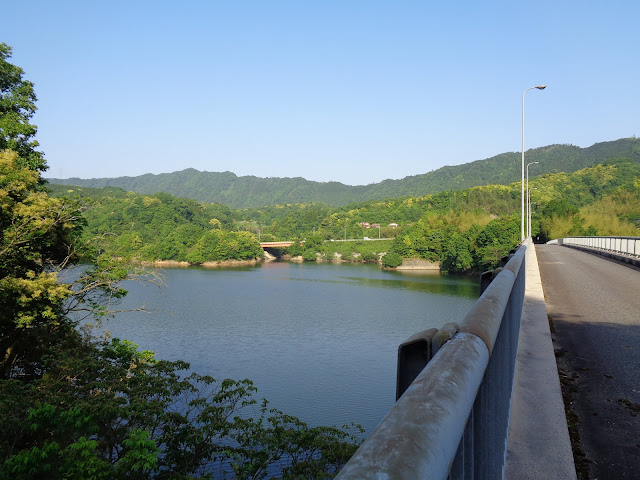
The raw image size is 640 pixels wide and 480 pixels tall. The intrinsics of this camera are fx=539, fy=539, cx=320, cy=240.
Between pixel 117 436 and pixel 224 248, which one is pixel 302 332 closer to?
pixel 117 436

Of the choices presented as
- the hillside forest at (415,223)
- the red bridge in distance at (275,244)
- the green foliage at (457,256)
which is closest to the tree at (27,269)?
the hillside forest at (415,223)

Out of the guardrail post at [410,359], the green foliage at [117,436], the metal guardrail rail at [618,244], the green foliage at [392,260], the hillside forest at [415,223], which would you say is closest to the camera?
the guardrail post at [410,359]

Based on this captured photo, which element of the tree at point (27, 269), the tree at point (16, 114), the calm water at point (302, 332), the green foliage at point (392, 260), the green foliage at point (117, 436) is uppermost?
the tree at point (16, 114)

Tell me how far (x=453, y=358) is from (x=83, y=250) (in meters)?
21.9

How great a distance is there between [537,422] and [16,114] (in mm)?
21717

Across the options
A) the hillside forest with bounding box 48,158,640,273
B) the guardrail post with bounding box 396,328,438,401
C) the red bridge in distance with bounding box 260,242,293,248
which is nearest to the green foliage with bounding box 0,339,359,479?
the guardrail post with bounding box 396,328,438,401

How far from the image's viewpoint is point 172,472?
42.3 ft

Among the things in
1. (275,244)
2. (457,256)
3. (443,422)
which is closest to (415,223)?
(275,244)

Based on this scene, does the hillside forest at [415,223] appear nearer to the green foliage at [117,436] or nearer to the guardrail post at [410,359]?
the green foliage at [117,436]

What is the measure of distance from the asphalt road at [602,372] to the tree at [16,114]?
60.8ft

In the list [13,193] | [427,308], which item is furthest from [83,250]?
[427,308]

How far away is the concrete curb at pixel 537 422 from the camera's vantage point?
8.74 feet

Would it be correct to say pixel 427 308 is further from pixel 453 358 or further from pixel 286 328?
pixel 453 358

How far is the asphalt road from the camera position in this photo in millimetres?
3117
